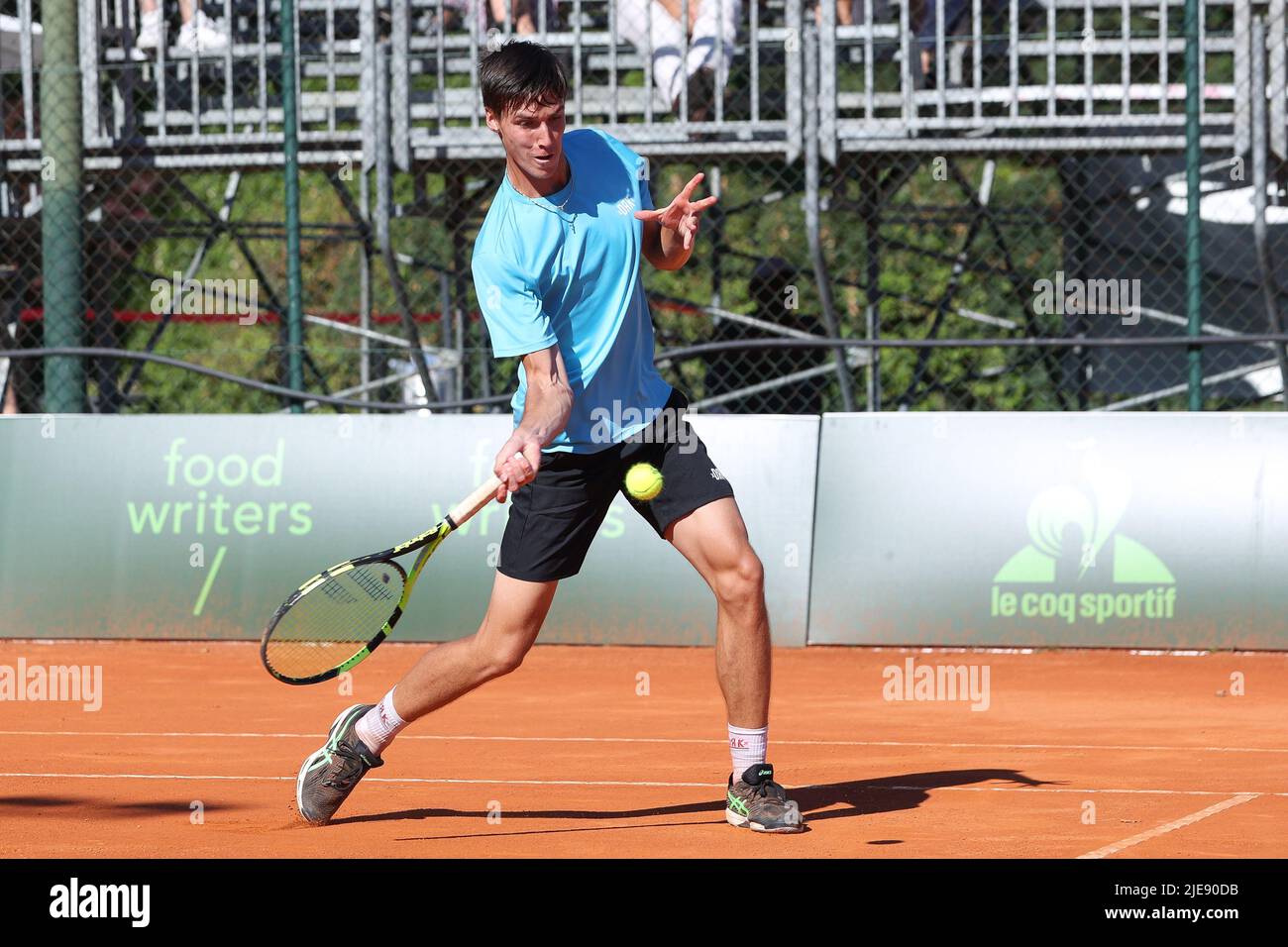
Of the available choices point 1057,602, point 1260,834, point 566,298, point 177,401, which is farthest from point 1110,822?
point 177,401

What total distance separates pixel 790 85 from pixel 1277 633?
174 inches

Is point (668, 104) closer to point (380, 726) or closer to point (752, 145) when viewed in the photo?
point (752, 145)

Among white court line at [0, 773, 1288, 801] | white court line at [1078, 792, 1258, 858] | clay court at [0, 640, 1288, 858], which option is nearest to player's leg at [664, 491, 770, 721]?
clay court at [0, 640, 1288, 858]

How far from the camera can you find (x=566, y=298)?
17.6 feet

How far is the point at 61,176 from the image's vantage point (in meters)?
11.8

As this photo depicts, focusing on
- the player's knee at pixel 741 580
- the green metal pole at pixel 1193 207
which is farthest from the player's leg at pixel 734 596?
the green metal pole at pixel 1193 207

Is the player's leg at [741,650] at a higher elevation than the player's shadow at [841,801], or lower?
higher

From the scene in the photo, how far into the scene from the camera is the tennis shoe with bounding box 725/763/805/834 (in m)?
5.32

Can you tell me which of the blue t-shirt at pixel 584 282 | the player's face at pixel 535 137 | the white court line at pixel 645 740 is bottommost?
the white court line at pixel 645 740

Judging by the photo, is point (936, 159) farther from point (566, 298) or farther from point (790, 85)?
point (566, 298)

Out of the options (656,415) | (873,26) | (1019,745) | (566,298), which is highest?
(873,26)

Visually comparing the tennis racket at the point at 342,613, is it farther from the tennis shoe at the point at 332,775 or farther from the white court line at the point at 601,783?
the white court line at the point at 601,783

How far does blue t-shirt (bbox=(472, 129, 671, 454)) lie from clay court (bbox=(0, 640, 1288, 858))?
1222 mm

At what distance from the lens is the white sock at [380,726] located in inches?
217
